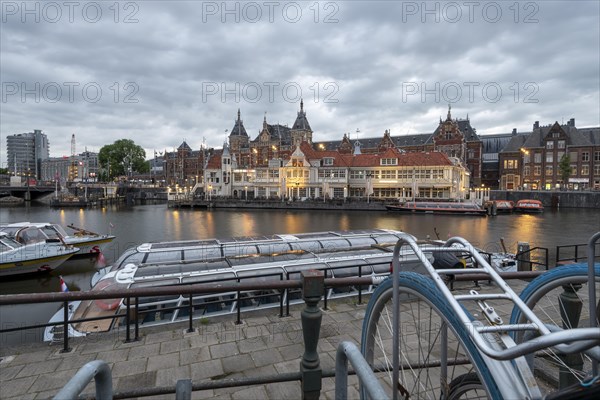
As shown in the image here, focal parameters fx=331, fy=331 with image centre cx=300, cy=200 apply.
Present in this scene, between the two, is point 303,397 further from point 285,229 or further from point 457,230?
point 457,230

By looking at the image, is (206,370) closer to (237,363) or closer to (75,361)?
(237,363)

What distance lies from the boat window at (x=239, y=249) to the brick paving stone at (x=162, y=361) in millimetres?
7999

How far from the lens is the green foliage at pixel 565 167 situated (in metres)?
67.9

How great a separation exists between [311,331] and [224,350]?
2456 mm

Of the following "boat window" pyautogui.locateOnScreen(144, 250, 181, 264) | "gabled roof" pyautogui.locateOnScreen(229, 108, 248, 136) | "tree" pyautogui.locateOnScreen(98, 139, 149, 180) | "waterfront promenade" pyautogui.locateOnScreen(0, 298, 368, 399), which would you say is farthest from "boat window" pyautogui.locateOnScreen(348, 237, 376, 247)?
"tree" pyautogui.locateOnScreen(98, 139, 149, 180)

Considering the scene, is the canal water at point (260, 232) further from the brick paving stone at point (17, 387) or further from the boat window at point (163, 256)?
the brick paving stone at point (17, 387)

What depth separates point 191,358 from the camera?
507cm

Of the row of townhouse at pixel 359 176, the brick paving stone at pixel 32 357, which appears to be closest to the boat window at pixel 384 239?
the brick paving stone at pixel 32 357

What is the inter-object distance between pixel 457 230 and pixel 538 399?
38.6 metres

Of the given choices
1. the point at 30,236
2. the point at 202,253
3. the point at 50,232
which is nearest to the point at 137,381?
the point at 202,253

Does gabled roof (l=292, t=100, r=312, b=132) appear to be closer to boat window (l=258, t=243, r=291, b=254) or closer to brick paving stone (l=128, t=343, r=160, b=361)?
boat window (l=258, t=243, r=291, b=254)

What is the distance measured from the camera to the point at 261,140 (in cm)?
9206

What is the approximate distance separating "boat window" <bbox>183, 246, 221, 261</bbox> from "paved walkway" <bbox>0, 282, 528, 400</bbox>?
6513 millimetres

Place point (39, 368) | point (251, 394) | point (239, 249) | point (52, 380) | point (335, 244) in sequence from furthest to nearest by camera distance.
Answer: point (335, 244) < point (239, 249) < point (39, 368) < point (52, 380) < point (251, 394)
